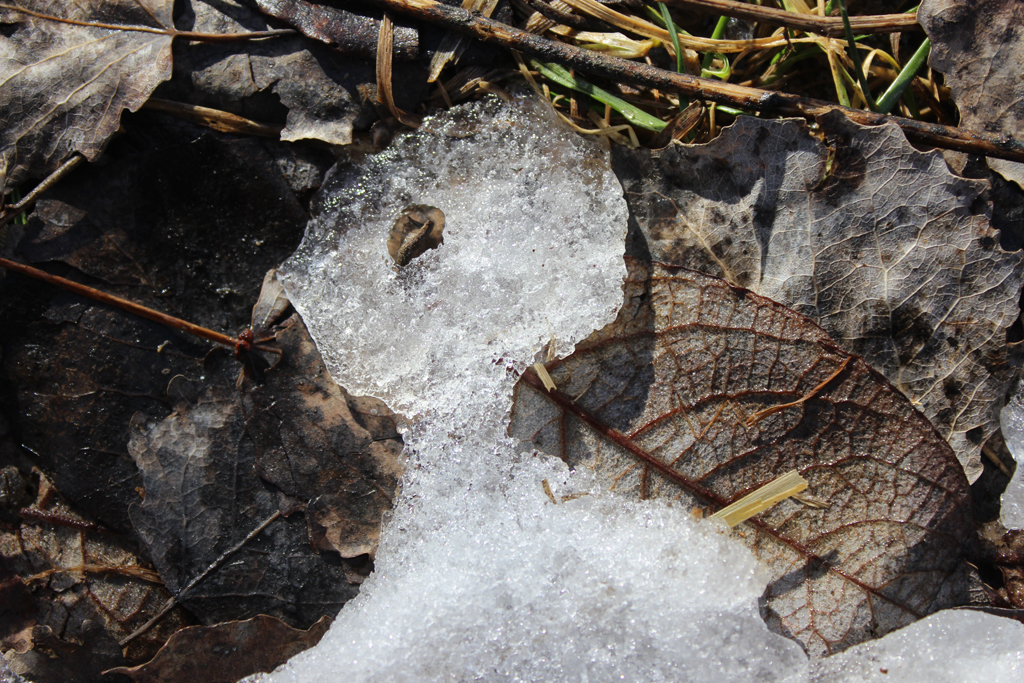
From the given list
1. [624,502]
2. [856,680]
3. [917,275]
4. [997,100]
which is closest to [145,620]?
[624,502]

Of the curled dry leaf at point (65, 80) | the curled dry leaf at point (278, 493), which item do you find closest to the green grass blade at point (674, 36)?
the curled dry leaf at point (278, 493)

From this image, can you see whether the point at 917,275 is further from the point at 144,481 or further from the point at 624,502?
the point at 144,481

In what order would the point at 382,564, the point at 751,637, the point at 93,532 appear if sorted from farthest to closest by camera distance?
the point at 93,532, the point at 382,564, the point at 751,637

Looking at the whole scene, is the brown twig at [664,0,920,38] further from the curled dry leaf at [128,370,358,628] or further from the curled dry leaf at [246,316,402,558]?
the curled dry leaf at [128,370,358,628]

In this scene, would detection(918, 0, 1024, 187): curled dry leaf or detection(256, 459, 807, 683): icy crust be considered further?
detection(918, 0, 1024, 187): curled dry leaf

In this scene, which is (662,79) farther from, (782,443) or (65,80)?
(65,80)

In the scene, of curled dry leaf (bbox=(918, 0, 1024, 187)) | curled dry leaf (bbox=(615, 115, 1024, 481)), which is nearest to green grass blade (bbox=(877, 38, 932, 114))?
curled dry leaf (bbox=(918, 0, 1024, 187))

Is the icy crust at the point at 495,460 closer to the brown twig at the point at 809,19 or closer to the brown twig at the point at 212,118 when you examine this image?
the brown twig at the point at 212,118
